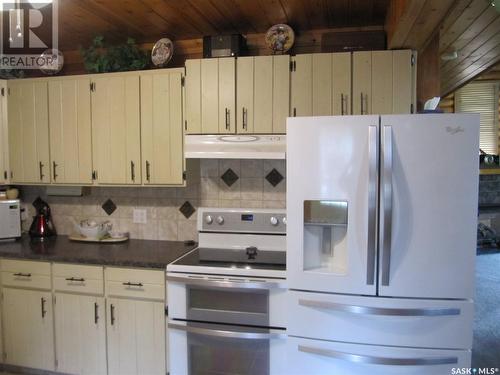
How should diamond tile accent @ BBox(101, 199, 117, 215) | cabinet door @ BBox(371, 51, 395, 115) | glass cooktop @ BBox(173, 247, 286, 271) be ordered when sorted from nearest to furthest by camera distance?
glass cooktop @ BBox(173, 247, 286, 271)
cabinet door @ BBox(371, 51, 395, 115)
diamond tile accent @ BBox(101, 199, 117, 215)

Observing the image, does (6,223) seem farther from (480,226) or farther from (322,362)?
A: (480,226)

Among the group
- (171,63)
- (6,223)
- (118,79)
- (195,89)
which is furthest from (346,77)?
(6,223)

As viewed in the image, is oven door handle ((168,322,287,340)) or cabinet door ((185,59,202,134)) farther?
cabinet door ((185,59,202,134))

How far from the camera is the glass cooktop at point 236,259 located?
2.13 m

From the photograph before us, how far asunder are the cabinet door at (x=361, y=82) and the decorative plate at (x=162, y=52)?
1324 mm

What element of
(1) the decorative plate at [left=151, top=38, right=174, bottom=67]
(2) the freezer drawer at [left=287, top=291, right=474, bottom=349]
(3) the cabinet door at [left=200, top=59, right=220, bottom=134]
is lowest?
(2) the freezer drawer at [left=287, top=291, right=474, bottom=349]

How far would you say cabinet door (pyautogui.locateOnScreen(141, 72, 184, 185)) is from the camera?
2537 mm

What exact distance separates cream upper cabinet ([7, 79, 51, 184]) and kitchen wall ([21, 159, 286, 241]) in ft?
1.10

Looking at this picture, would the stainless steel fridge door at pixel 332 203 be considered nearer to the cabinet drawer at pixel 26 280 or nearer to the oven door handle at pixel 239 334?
the oven door handle at pixel 239 334

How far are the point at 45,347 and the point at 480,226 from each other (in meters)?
6.19

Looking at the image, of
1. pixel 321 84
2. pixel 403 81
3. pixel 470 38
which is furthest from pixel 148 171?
pixel 470 38

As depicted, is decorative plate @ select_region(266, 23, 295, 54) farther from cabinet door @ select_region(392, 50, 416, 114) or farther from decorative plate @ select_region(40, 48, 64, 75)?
decorative plate @ select_region(40, 48, 64, 75)

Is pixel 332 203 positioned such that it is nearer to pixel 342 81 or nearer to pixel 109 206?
pixel 342 81

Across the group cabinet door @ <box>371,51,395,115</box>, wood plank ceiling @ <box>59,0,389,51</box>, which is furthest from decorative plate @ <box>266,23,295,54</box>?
cabinet door @ <box>371,51,395,115</box>
